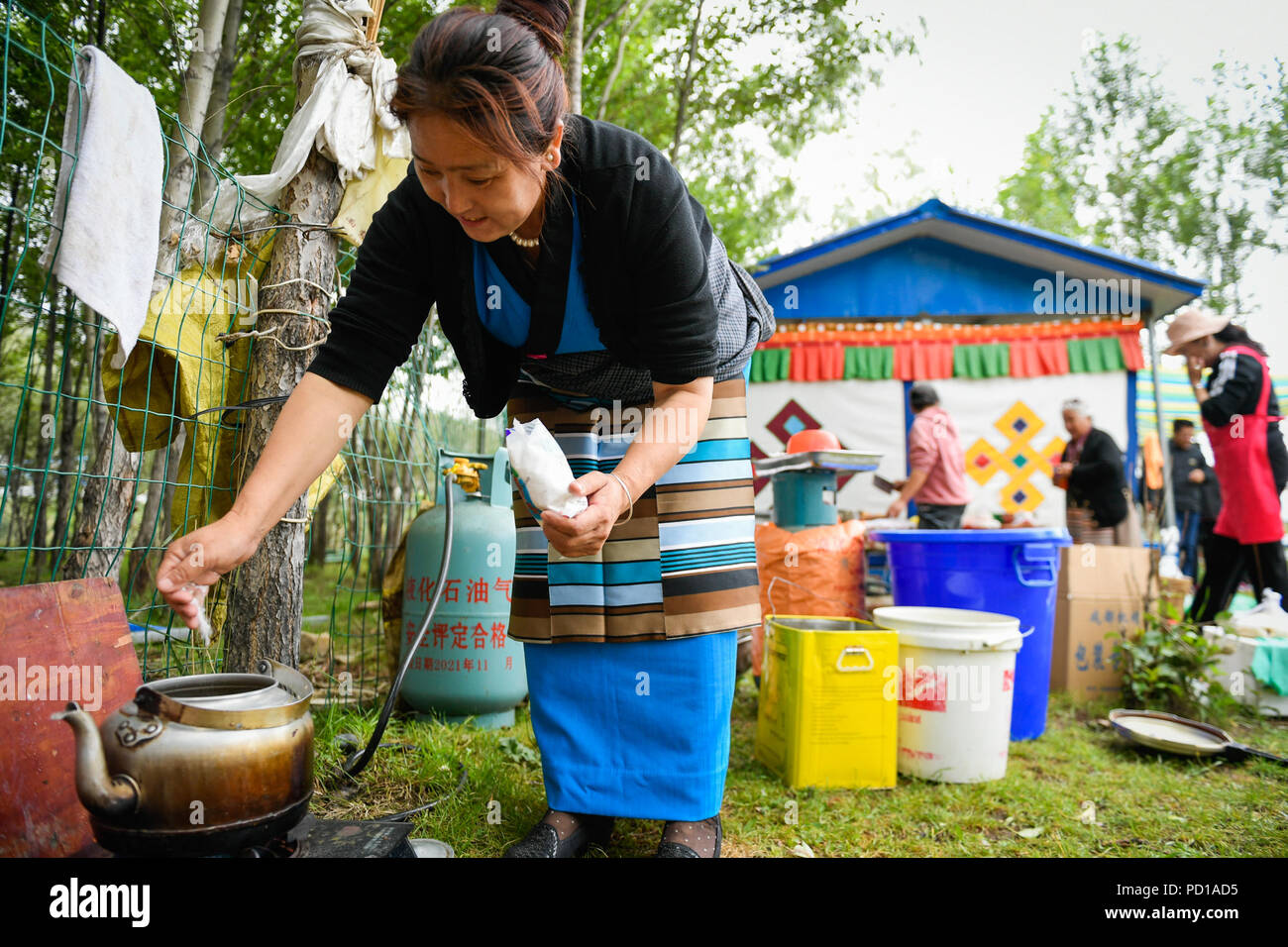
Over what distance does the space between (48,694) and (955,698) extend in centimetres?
294

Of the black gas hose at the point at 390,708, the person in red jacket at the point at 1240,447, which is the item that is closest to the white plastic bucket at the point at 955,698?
the black gas hose at the point at 390,708

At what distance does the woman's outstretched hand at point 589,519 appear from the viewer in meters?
1.34

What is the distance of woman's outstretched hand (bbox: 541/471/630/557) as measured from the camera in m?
1.34

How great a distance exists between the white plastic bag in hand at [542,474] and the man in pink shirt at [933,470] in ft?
16.5

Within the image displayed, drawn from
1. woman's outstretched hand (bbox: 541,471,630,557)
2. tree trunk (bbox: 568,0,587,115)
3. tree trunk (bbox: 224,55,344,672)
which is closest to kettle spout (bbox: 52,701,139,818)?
woman's outstretched hand (bbox: 541,471,630,557)

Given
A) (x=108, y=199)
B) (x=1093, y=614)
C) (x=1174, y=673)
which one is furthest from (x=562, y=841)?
(x=1093, y=614)

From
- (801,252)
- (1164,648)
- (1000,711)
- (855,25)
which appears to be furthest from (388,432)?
(855,25)

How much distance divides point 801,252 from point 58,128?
7.38m

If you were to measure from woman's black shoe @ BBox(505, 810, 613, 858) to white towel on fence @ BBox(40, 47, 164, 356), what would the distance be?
5.89ft

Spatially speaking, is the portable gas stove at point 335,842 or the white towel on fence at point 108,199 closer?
the portable gas stove at point 335,842

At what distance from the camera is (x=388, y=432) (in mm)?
3893

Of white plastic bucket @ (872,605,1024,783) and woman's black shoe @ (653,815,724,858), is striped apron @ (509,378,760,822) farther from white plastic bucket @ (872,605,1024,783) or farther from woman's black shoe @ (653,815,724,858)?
white plastic bucket @ (872,605,1024,783)

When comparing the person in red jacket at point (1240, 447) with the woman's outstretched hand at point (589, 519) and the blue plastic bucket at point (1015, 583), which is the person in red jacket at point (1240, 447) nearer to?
the blue plastic bucket at point (1015, 583)
